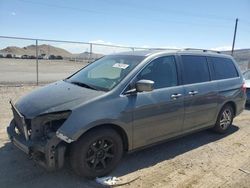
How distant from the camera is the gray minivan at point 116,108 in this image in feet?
11.6

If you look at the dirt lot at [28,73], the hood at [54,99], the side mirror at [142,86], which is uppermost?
the side mirror at [142,86]

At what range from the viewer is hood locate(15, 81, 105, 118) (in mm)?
3623

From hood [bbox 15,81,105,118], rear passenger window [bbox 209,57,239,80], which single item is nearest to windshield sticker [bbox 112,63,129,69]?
hood [bbox 15,81,105,118]

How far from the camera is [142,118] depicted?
418cm

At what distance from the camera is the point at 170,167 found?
4344mm

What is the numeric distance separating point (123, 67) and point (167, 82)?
0.81 meters

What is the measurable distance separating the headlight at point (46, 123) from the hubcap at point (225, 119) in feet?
12.5

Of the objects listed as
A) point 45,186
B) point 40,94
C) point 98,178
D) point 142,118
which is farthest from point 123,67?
point 45,186

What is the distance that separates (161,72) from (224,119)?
2363 millimetres

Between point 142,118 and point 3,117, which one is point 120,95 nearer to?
point 142,118

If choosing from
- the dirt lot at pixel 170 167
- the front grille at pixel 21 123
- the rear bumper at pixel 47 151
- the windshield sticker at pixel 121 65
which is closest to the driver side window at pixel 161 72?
the windshield sticker at pixel 121 65

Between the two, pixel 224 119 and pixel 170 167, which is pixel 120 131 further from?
pixel 224 119

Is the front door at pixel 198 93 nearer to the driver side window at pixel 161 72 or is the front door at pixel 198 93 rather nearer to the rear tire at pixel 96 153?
the driver side window at pixel 161 72

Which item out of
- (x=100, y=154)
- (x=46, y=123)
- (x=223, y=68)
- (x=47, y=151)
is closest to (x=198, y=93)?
(x=223, y=68)
